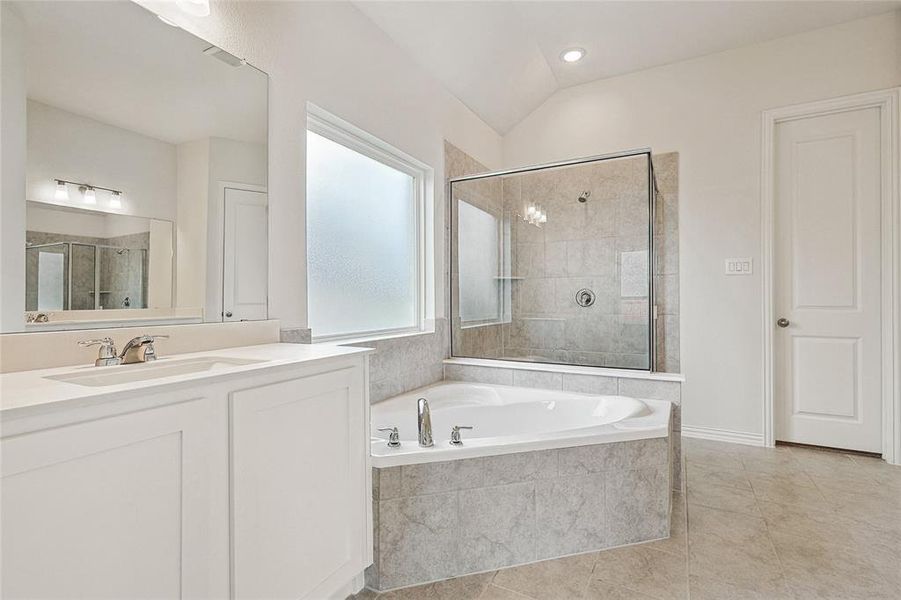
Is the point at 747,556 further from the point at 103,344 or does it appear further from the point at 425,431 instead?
the point at 103,344

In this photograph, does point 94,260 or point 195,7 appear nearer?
point 94,260

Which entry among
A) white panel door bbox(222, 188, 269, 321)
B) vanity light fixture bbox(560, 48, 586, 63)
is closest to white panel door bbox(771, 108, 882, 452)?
vanity light fixture bbox(560, 48, 586, 63)

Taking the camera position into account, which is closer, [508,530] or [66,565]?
[66,565]

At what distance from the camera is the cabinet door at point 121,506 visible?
0.71m

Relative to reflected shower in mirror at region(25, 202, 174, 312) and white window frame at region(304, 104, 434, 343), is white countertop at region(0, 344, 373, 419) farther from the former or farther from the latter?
white window frame at region(304, 104, 434, 343)

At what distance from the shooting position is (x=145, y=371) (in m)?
1.19

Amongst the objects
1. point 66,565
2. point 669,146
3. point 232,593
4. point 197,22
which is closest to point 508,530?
point 232,593

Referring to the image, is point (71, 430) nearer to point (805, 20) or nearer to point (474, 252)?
point (474, 252)

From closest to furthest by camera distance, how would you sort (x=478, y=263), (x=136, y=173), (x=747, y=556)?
(x=136, y=173)
(x=747, y=556)
(x=478, y=263)

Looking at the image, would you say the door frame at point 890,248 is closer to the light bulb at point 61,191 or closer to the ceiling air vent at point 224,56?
the ceiling air vent at point 224,56

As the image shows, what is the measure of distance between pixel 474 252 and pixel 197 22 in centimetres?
206

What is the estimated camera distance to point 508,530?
5.43ft

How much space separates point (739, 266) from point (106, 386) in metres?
3.53

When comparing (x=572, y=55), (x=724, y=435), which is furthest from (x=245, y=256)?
(x=724, y=435)
